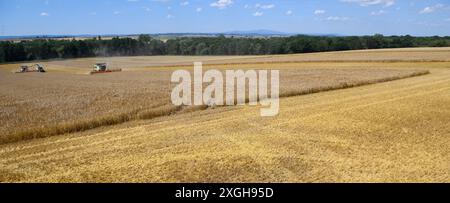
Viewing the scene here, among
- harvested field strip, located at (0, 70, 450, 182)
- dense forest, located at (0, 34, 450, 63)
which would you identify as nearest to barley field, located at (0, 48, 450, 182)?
harvested field strip, located at (0, 70, 450, 182)

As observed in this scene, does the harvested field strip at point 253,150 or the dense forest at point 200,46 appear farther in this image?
the dense forest at point 200,46

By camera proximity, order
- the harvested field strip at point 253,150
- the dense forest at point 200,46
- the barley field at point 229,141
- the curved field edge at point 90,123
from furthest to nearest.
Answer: the dense forest at point 200,46 → the curved field edge at point 90,123 → the barley field at point 229,141 → the harvested field strip at point 253,150

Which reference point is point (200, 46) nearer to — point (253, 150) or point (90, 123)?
point (90, 123)

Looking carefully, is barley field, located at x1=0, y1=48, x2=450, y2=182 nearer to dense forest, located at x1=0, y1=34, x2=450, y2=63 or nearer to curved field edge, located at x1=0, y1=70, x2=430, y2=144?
curved field edge, located at x1=0, y1=70, x2=430, y2=144

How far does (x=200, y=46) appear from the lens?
11450cm

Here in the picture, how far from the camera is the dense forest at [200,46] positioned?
326ft

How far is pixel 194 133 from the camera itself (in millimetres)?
14094

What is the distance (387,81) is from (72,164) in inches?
993

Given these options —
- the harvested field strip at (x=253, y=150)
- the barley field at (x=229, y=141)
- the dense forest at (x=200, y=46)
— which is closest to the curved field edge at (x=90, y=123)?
the barley field at (x=229, y=141)

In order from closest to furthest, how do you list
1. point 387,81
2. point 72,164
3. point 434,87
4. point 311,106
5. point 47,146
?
point 72,164
point 47,146
point 311,106
point 434,87
point 387,81

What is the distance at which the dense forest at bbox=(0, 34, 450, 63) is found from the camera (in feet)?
326

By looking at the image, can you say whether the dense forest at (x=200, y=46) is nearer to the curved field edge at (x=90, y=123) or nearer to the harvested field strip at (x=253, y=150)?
the curved field edge at (x=90, y=123)
